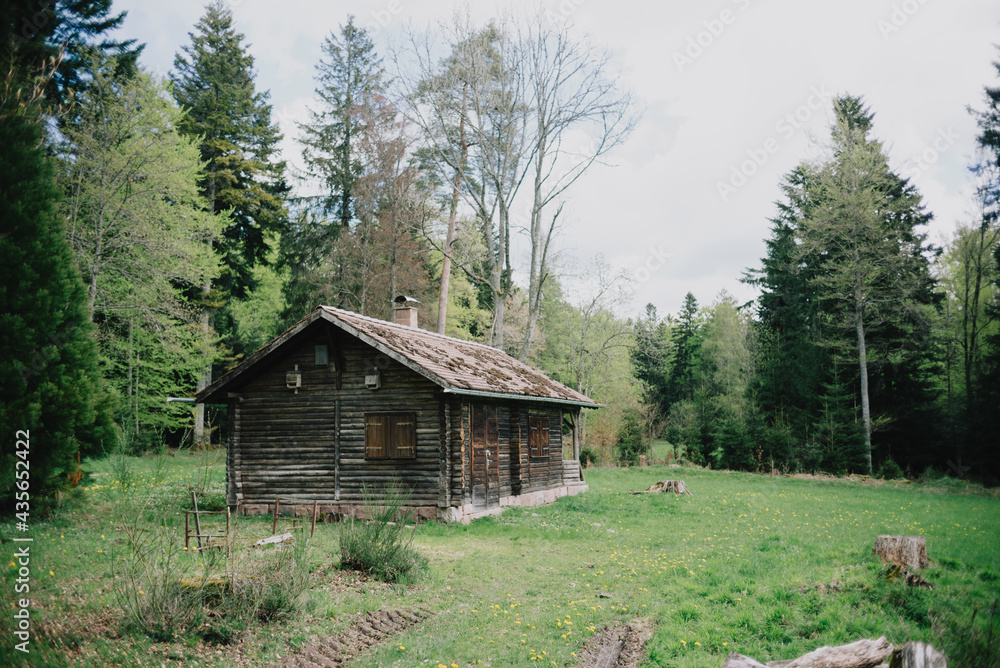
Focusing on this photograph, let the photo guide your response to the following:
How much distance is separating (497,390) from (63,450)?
29.5 ft

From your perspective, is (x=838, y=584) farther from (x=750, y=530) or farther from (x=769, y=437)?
(x=769, y=437)

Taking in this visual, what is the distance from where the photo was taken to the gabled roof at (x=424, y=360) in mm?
13891

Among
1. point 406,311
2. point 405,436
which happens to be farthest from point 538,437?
point 405,436

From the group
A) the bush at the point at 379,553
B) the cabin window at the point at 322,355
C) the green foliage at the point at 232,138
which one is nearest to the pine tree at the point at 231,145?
the green foliage at the point at 232,138

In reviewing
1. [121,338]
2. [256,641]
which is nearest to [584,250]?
[121,338]

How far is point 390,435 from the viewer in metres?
14.6

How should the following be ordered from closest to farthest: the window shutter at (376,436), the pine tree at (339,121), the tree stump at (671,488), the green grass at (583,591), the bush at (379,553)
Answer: the green grass at (583,591) → the bush at (379,553) → the window shutter at (376,436) → the tree stump at (671,488) → the pine tree at (339,121)

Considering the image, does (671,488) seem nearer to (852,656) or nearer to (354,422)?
(354,422)

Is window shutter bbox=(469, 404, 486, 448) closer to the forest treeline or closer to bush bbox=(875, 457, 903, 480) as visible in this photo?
the forest treeline

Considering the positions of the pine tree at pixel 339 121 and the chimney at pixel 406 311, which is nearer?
the chimney at pixel 406 311

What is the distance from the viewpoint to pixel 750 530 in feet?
43.7

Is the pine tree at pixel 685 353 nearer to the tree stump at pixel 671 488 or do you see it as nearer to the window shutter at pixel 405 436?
the tree stump at pixel 671 488

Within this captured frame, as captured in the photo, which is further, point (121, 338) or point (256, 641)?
point (121, 338)

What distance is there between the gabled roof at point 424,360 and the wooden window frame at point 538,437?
3.01ft
